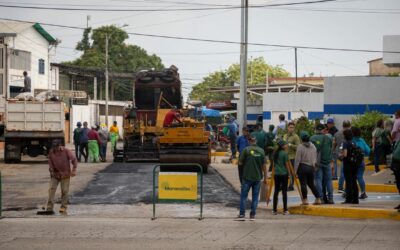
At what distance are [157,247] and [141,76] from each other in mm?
23731

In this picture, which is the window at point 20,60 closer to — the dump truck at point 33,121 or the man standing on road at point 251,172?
the dump truck at point 33,121

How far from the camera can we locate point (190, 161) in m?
28.6

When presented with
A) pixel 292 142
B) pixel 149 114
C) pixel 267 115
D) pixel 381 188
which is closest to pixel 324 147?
pixel 292 142

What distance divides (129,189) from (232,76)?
10640 centimetres

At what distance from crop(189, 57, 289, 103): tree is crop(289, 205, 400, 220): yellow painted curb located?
350 ft

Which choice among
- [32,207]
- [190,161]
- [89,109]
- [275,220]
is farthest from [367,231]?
[89,109]

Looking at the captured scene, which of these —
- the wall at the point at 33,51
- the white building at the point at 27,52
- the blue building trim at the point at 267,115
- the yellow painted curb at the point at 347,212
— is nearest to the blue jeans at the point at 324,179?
the yellow painted curb at the point at 347,212

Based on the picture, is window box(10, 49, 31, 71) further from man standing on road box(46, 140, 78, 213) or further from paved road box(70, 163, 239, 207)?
man standing on road box(46, 140, 78, 213)

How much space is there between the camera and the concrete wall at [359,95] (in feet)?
135

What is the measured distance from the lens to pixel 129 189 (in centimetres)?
2367

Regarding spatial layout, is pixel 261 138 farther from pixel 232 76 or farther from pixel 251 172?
pixel 232 76

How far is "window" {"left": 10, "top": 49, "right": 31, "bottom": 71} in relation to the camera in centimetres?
6438

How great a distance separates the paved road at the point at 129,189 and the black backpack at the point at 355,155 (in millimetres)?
3264

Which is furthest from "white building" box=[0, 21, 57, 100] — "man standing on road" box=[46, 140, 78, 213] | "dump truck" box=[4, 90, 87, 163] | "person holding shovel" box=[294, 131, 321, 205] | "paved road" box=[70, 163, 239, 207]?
"person holding shovel" box=[294, 131, 321, 205]
